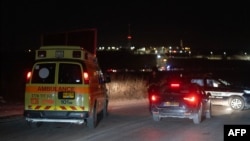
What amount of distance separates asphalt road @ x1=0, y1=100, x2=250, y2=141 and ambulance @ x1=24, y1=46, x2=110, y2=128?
0.49 meters

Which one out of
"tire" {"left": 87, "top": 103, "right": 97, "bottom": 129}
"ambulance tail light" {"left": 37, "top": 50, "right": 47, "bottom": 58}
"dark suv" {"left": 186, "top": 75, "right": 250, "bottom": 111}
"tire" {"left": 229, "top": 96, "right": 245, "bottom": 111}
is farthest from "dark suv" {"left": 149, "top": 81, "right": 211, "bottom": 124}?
"tire" {"left": 229, "top": 96, "right": 245, "bottom": 111}

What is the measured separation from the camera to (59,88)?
49.5 ft

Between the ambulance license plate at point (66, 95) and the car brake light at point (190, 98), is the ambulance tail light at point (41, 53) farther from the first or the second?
the car brake light at point (190, 98)

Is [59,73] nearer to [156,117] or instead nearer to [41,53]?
[41,53]

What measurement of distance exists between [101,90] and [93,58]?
130 cm

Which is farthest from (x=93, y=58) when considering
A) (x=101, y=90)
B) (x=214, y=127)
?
(x=214, y=127)

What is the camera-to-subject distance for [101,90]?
701 inches

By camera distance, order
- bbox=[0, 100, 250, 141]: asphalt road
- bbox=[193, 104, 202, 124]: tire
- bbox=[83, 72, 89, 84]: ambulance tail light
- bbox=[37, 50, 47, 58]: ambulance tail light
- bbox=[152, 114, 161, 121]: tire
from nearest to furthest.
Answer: bbox=[0, 100, 250, 141]: asphalt road
bbox=[83, 72, 89, 84]: ambulance tail light
bbox=[37, 50, 47, 58]: ambulance tail light
bbox=[193, 104, 202, 124]: tire
bbox=[152, 114, 161, 121]: tire

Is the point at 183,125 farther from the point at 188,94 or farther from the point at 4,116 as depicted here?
the point at 4,116

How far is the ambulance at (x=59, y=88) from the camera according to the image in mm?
14961

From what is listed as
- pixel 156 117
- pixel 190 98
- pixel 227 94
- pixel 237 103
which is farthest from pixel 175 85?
pixel 237 103

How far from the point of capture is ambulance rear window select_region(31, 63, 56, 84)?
15.1 meters

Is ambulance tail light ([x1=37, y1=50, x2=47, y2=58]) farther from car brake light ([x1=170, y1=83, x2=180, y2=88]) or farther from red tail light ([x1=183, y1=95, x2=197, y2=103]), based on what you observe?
red tail light ([x1=183, y1=95, x2=197, y2=103])

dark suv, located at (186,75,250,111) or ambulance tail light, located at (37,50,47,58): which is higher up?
ambulance tail light, located at (37,50,47,58)
